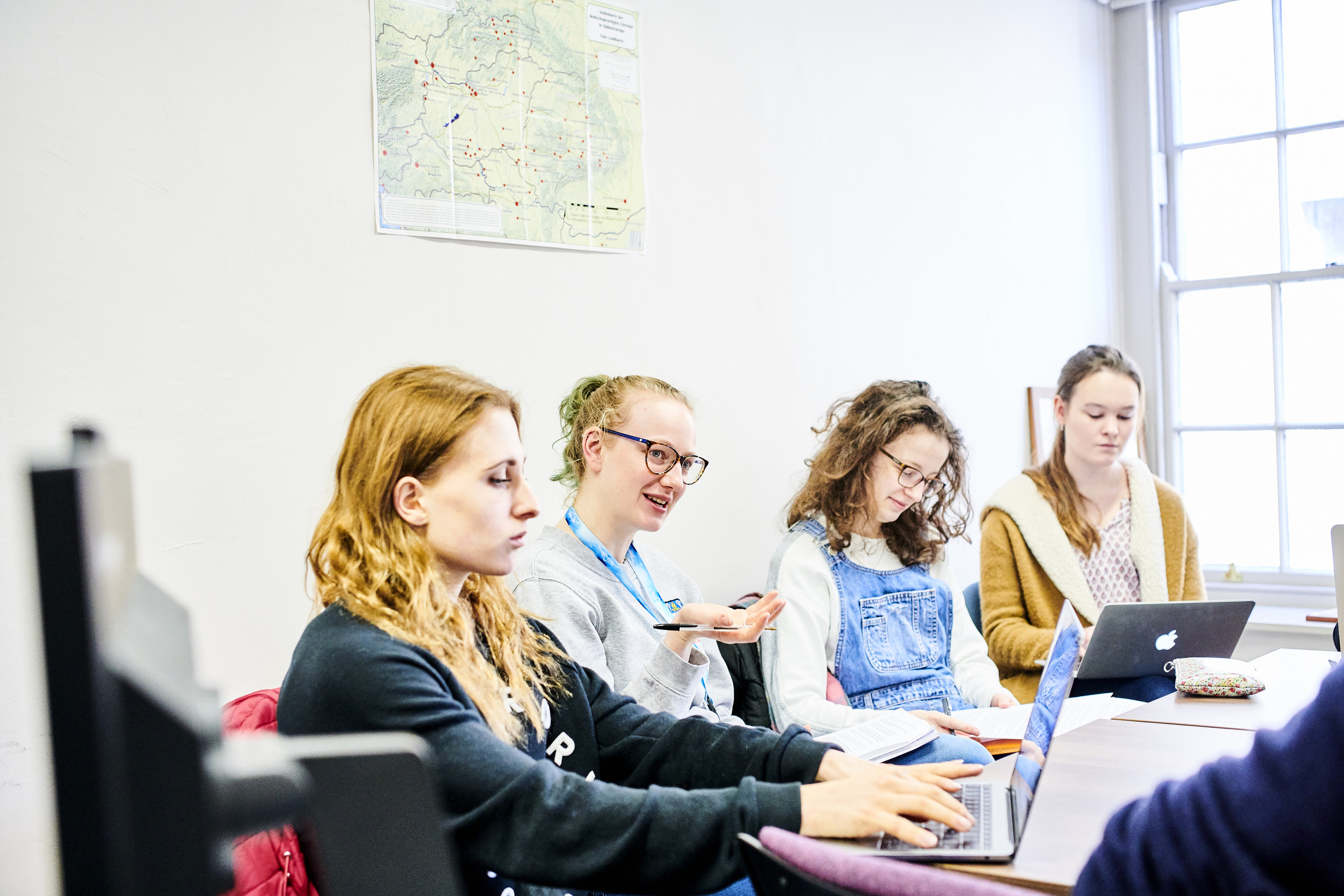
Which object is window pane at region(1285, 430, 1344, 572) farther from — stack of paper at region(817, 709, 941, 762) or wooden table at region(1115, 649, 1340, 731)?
stack of paper at region(817, 709, 941, 762)

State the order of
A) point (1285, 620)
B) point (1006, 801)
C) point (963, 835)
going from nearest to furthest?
1. point (963, 835)
2. point (1006, 801)
3. point (1285, 620)

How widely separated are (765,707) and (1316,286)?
3.44 meters

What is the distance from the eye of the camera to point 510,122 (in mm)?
2207

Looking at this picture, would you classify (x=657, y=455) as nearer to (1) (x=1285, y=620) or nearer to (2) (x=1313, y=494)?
(1) (x=1285, y=620)

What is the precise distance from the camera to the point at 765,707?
2.28 metres

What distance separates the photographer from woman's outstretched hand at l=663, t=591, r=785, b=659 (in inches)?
67.2

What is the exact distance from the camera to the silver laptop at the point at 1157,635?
209cm

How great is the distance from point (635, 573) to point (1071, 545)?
141 centimetres

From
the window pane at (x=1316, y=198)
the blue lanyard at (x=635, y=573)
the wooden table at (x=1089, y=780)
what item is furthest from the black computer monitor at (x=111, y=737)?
the window pane at (x=1316, y=198)

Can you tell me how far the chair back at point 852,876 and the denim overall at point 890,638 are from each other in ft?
4.75

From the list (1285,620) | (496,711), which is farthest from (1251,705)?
(1285,620)

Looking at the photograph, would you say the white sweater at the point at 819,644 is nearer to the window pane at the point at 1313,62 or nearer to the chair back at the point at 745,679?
the chair back at the point at 745,679

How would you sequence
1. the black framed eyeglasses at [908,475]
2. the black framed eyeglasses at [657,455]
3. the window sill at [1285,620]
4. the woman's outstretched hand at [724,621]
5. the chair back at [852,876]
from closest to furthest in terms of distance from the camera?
1. the chair back at [852,876]
2. the woman's outstretched hand at [724,621]
3. the black framed eyeglasses at [657,455]
4. the black framed eyeglasses at [908,475]
5. the window sill at [1285,620]

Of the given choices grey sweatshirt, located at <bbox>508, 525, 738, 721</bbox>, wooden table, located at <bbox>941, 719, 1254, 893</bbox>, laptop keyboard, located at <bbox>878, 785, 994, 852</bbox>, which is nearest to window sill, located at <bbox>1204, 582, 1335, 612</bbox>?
wooden table, located at <bbox>941, 719, 1254, 893</bbox>
